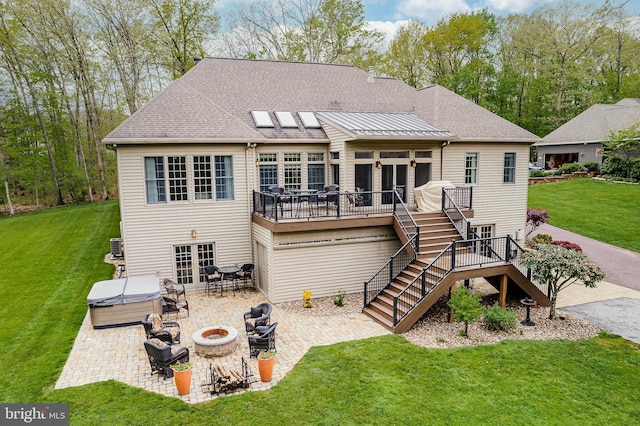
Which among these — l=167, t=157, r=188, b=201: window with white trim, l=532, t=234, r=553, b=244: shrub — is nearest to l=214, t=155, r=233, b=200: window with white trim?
l=167, t=157, r=188, b=201: window with white trim

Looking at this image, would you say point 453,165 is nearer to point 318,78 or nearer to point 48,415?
point 318,78

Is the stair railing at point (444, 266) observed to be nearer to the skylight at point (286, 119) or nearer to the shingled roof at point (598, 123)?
the skylight at point (286, 119)

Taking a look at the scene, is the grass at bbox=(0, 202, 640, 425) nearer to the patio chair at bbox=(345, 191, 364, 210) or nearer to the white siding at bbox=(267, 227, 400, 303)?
the white siding at bbox=(267, 227, 400, 303)

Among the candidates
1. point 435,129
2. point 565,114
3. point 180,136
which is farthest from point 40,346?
point 565,114

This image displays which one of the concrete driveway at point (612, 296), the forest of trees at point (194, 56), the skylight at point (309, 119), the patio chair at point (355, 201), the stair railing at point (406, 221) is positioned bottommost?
the concrete driveway at point (612, 296)

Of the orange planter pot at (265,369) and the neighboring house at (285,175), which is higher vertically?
the neighboring house at (285,175)

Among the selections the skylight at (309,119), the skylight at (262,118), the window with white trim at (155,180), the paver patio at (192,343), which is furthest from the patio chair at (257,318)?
the skylight at (309,119)

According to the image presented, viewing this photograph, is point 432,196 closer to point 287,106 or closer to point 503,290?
point 503,290
